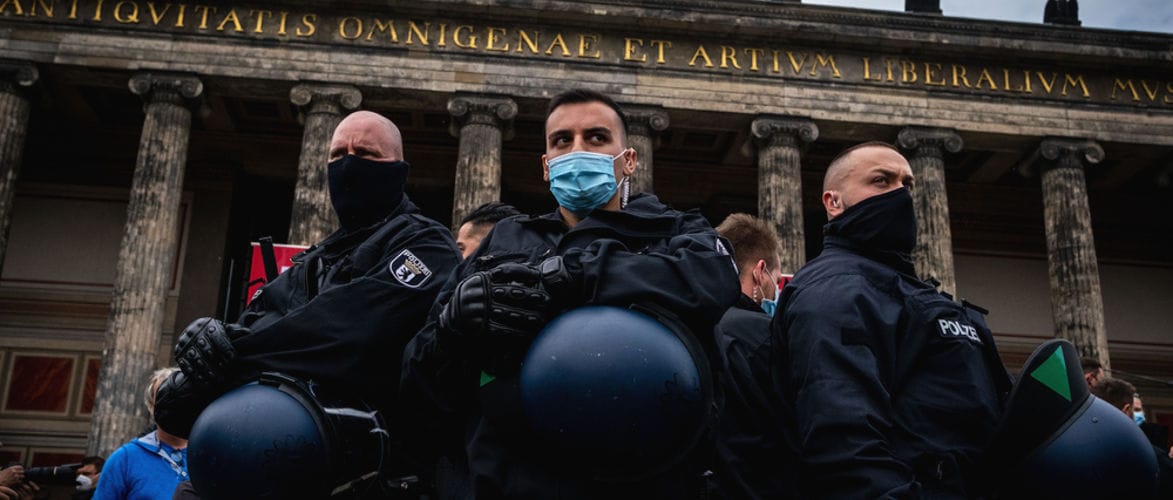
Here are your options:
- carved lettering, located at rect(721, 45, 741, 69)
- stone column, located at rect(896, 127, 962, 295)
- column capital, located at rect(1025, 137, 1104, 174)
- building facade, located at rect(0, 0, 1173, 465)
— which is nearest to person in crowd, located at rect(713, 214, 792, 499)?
building facade, located at rect(0, 0, 1173, 465)

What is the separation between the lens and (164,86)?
16.6 metres

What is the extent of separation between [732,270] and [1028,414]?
37.9 inches

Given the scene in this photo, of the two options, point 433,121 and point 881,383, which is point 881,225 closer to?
point 881,383

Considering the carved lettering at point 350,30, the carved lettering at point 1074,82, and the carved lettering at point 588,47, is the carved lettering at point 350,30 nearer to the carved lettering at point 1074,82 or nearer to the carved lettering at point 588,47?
the carved lettering at point 588,47

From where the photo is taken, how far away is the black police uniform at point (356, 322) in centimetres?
287

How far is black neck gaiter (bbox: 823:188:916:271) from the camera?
10.1 feet

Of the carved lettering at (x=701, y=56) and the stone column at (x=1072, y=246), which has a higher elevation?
the carved lettering at (x=701, y=56)

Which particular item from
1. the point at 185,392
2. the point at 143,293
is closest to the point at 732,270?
the point at 185,392

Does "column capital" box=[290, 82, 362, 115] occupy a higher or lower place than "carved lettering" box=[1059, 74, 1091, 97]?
lower

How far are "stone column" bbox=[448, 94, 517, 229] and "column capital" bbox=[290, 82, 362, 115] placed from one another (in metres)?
1.86

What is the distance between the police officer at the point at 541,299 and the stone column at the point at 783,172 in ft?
47.6

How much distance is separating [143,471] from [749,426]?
352 cm

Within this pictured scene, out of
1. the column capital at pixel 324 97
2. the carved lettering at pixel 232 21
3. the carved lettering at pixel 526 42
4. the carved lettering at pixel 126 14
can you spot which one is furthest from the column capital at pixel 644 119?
the carved lettering at pixel 126 14

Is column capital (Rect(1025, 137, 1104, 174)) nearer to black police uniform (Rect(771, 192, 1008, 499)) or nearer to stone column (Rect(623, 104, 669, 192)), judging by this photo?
stone column (Rect(623, 104, 669, 192))
